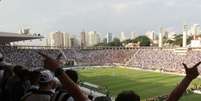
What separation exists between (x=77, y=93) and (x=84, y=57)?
7311 centimetres

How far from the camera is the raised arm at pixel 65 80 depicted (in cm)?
383

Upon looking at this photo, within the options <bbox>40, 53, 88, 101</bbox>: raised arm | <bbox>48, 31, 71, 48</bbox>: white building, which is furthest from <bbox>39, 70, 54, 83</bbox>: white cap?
<bbox>48, 31, 71, 48</bbox>: white building

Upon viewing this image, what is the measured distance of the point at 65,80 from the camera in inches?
153

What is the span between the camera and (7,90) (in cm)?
624

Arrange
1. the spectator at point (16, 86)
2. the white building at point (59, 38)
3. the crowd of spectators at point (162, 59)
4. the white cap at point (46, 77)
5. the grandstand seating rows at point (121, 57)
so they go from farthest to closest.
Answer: the white building at point (59, 38) → the crowd of spectators at point (162, 59) → the grandstand seating rows at point (121, 57) → the spectator at point (16, 86) → the white cap at point (46, 77)

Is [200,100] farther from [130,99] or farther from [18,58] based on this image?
[18,58]

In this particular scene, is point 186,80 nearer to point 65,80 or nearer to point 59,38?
point 65,80

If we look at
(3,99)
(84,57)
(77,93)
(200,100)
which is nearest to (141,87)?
(200,100)

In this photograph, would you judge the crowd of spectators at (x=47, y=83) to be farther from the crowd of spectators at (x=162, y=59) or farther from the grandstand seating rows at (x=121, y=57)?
the crowd of spectators at (x=162, y=59)

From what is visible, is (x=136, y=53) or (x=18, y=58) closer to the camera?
(x=18, y=58)

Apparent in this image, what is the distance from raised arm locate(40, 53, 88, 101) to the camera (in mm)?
3828

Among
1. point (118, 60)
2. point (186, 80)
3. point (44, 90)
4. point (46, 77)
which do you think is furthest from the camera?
point (118, 60)

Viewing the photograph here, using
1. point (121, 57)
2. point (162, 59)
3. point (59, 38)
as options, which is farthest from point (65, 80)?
point (59, 38)

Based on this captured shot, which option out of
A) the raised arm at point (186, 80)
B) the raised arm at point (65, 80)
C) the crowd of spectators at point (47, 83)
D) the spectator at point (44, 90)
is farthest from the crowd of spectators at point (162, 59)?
the raised arm at point (65, 80)
